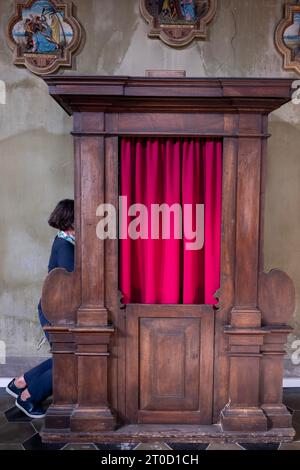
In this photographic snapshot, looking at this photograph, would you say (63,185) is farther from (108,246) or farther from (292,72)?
(292,72)

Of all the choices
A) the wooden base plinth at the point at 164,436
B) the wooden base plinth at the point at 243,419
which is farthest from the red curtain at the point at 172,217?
the wooden base plinth at the point at 164,436

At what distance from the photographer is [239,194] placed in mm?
2715

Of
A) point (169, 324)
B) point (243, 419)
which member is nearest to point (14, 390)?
point (169, 324)

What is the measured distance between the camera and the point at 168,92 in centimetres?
258

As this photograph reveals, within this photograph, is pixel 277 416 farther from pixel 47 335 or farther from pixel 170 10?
pixel 170 10

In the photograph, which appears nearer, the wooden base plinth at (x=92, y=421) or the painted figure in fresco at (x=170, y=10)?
the wooden base plinth at (x=92, y=421)

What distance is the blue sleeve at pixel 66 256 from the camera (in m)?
2.96

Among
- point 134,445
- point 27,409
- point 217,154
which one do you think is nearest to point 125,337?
point 134,445

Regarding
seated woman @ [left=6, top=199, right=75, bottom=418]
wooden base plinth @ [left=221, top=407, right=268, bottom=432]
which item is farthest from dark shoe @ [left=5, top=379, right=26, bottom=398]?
wooden base plinth @ [left=221, top=407, right=268, bottom=432]

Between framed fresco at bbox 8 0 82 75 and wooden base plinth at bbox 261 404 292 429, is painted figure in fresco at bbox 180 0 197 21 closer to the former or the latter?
framed fresco at bbox 8 0 82 75

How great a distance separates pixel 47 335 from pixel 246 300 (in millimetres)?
1431

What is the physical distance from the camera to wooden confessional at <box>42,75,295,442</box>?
2.69 meters

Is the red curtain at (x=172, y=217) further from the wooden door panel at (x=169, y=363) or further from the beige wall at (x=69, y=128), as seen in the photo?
the beige wall at (x=69, y=128)

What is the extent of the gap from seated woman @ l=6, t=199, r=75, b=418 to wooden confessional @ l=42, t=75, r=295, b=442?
0.25m
